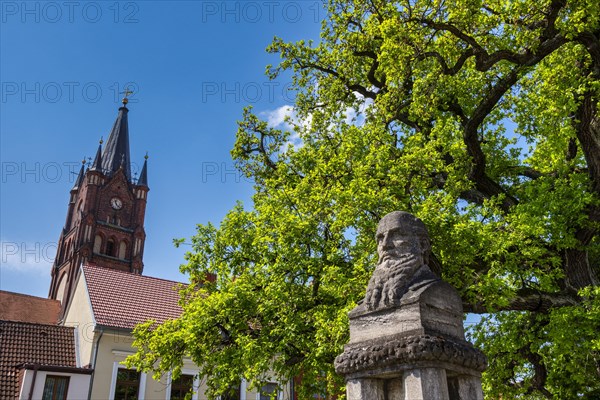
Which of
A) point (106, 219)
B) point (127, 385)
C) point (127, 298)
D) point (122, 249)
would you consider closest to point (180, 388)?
point (127, 385)

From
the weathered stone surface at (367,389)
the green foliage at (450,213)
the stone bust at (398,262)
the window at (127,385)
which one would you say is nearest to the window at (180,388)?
the window at (127,385)

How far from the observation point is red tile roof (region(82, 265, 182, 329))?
24219 millimetres

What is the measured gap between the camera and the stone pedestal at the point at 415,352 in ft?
17.3

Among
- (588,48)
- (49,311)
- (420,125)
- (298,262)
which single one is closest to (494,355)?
(298,262)

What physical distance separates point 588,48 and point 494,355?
24.7ft

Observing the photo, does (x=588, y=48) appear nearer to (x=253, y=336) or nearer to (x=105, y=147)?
(x=253, y=336)

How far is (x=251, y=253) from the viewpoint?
1633cm

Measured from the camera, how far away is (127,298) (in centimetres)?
2655

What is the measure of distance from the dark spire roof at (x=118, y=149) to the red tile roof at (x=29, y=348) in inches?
2098

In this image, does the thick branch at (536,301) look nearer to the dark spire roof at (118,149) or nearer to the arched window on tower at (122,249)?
the arched window on tower at (122,249)

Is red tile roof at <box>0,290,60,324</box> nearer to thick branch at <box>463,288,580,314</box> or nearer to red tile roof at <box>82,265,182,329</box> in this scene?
red tile roof at <box>82,265,182,329</box>

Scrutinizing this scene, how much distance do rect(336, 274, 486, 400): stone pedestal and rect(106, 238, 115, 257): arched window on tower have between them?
222 feet

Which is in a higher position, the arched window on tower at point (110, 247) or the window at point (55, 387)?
the arched window on tower at point (110, 247)

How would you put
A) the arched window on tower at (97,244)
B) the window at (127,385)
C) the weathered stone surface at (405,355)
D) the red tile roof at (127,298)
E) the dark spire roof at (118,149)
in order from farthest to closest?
the dark spire roof at (118,149) < the arched window on tower at (97,244) < the red tile roof at (127,298) < the window at (127,385) < the weathered stone surface at (405,355)
